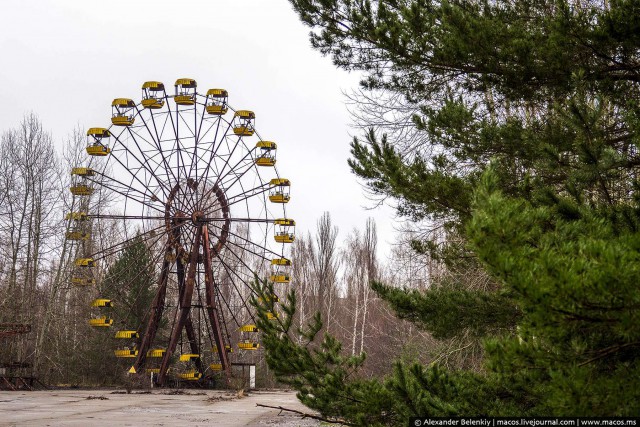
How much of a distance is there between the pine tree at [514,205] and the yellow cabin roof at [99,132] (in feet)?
59.7

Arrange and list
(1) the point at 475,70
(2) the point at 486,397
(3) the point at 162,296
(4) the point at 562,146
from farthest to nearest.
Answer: (3) the point at 162,296 < (1) the point at 475,70 < (4) the point at 562,146 < (2) the point at 486,397

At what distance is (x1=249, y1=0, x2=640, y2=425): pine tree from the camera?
7.53ft

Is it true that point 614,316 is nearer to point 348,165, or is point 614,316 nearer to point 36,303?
point 348,165

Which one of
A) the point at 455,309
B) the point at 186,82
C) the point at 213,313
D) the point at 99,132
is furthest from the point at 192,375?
the point at 455,309

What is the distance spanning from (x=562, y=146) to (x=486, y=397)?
86.4 inches

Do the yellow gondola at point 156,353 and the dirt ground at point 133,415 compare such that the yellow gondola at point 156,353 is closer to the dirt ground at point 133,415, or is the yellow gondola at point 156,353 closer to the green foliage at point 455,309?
the dirt ground at point 133,415

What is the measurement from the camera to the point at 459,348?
965 centimetres

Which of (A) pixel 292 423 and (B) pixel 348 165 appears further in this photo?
(A) pixel 292 423

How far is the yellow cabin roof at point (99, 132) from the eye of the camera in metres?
22.9

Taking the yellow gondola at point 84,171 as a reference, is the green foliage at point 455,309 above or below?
below

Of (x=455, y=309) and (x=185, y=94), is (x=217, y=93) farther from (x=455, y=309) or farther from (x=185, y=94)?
(x=455, y=309)

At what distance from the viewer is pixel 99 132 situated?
2300cm

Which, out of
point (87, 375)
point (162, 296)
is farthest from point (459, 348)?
point (87, 375)

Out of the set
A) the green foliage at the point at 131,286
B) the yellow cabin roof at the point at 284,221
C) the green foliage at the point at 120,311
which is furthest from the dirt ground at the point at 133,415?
the green foliage at the point at 131,286
